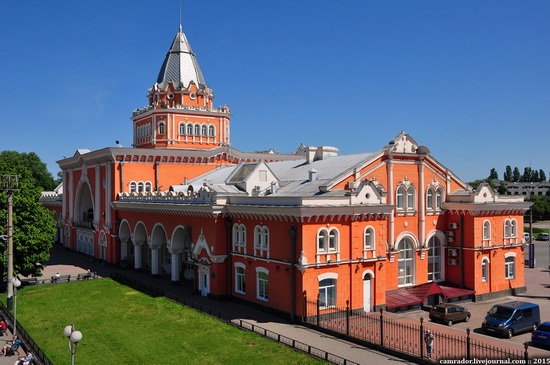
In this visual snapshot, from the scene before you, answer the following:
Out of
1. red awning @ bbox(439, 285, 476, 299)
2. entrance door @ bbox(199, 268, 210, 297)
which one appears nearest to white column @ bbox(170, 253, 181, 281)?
entrance door @ bbox(199, 268, 210, 297)

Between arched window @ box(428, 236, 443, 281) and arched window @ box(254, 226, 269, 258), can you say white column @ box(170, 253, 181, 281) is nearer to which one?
arched window @ box(254, 226, 269, 258)

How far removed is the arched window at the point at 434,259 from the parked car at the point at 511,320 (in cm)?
941

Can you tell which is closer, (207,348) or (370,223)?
(207,348)

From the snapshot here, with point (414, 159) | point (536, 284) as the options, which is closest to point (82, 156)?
point (414, 159)

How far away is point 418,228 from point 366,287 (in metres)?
7.15

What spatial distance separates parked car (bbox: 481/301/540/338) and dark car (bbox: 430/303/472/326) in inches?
71.6

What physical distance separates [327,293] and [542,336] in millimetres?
10842

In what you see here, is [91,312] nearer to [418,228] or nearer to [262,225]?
[262,225]

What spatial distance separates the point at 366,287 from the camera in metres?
30.5

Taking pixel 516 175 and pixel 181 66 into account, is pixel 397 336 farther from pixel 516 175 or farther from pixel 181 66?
pixel 516 175

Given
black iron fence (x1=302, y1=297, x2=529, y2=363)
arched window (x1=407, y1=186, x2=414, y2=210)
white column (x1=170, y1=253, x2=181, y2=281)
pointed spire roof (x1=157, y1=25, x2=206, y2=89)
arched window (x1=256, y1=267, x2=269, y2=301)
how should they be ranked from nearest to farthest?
black iron fence (x1=302, y1=297, x2=529, y2=363)
arched window (x1=256, y1=267, x2=269, y2=301)
arched window (x1=407, y1=186, x2=414, y2=210)
white column (x1=170, y1=253, x2=181, y2=281)
pointed spire roof (x1=157, y1=25, x2=206, y2=89)

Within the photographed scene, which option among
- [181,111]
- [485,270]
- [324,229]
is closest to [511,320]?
[485,270]

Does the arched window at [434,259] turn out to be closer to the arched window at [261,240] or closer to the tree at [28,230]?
the arched window at [261,240]

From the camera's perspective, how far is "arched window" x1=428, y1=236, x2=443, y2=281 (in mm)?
36219
